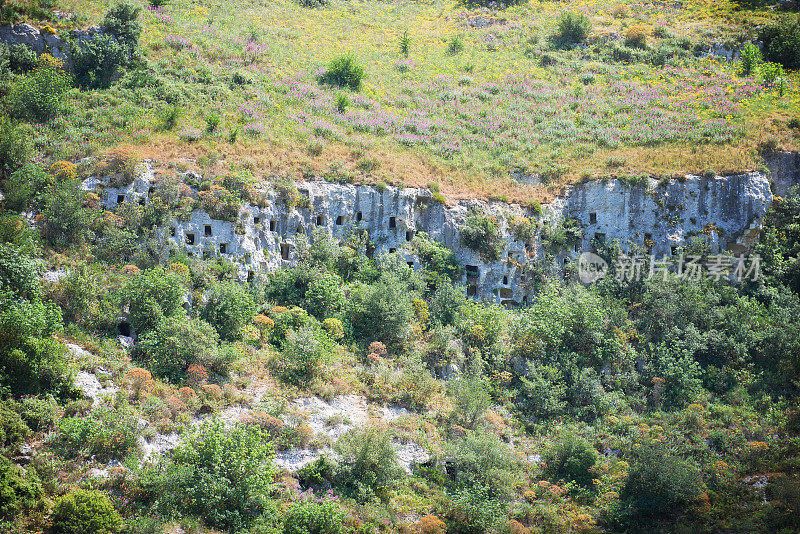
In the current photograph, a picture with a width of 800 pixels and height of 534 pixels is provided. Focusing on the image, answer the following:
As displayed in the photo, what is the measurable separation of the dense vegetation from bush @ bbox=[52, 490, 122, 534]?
0.31 ft

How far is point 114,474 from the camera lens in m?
21.4

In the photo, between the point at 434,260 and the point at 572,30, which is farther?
the point at 572,30

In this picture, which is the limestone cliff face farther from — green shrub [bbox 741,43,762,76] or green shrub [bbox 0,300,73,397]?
green shrub [bbox 741,43,762,76]

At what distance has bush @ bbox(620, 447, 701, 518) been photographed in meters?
26.2

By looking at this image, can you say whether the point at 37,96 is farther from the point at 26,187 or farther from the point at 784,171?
the point at 784,171

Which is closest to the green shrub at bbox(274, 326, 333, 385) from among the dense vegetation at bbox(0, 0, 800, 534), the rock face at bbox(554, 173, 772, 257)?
the dense vegetation at bbox(0, 0, 800, 534)

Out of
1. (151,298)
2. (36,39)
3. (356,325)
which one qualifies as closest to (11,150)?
(151,298)

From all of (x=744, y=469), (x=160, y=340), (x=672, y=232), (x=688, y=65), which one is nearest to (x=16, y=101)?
(x=160, y=340)

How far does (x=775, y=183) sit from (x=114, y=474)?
1620 inches

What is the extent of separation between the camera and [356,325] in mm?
33250

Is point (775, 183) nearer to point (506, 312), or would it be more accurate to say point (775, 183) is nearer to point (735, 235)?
point (735, 235)

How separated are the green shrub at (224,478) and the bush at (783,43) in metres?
52.6

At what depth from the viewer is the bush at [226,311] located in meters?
30.0

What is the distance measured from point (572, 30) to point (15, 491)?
57.2m
